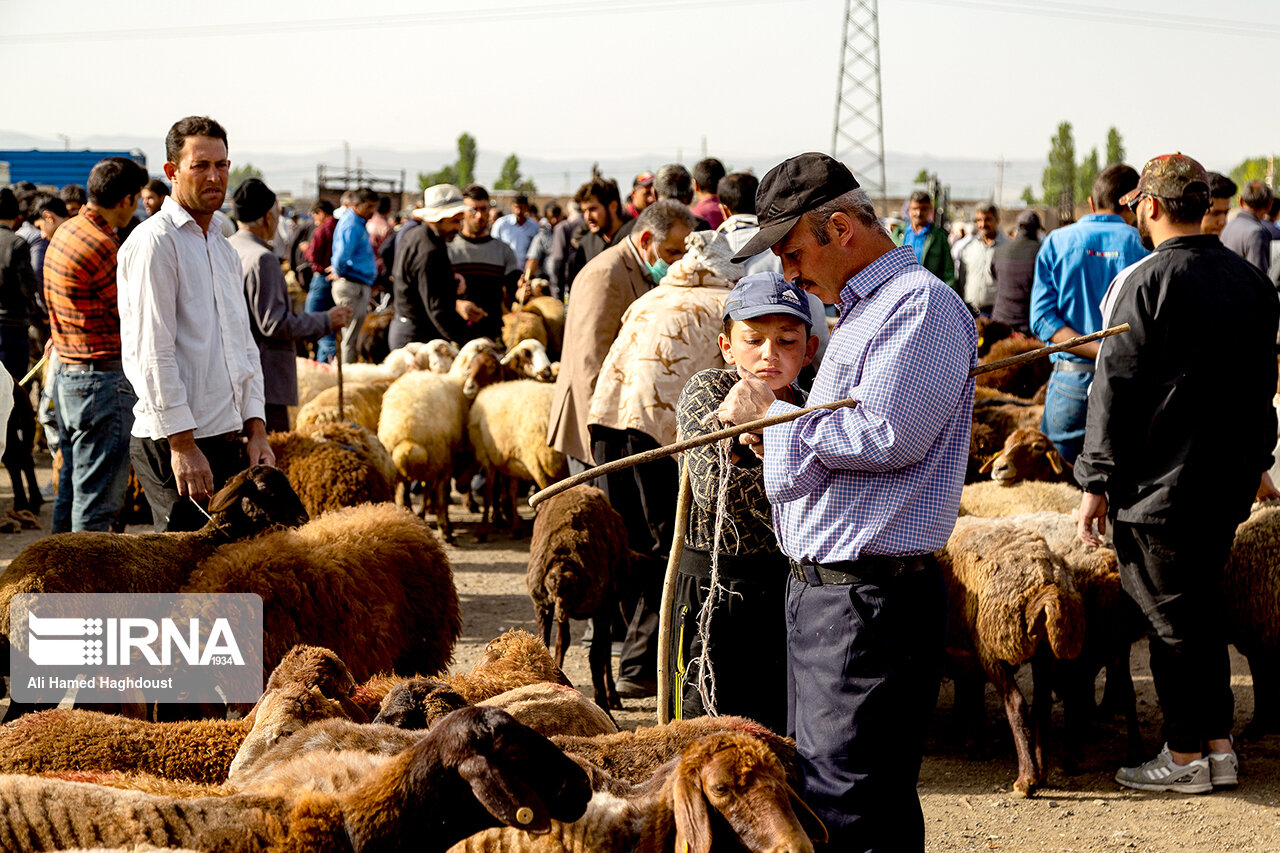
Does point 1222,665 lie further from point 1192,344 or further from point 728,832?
point 728,832

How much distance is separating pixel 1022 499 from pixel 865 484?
13.4ft

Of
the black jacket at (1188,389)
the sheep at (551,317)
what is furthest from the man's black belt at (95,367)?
the sheep at (551,317)

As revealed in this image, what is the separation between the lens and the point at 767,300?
3170 mm

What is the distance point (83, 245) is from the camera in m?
5.41

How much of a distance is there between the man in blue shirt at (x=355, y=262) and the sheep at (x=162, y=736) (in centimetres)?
925

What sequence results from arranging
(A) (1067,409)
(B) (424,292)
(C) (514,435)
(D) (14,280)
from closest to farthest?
(A) (1067,409), (C) (514,435), (D) (14,280), (B) (424,292)

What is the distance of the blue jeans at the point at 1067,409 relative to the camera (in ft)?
20.7

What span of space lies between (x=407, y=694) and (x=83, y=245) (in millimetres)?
3346

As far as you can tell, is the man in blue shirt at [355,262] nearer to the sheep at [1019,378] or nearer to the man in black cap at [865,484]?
the sheep at [1019,378]

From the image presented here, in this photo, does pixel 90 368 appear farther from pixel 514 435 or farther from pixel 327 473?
pixel 514 435

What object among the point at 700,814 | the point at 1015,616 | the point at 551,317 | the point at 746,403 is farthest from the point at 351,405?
the point at 700,814

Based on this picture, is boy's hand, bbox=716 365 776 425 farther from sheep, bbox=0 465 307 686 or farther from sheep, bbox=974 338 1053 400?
sheep, bbox=974 338 1053 400

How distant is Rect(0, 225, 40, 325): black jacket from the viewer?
909cm

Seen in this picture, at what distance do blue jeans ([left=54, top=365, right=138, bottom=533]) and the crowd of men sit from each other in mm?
13
